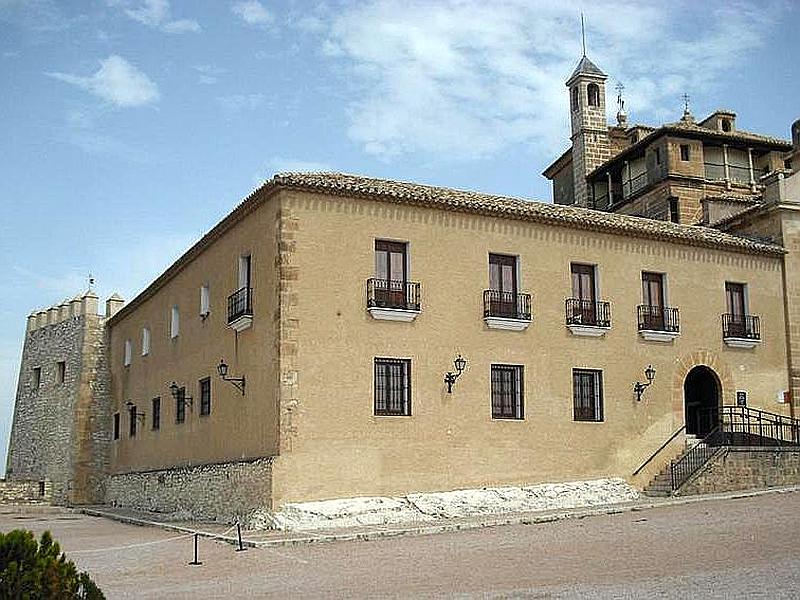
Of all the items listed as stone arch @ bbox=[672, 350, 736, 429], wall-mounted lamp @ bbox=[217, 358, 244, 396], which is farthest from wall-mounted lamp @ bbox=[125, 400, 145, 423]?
stone arch @ bbox=[672, 350, 736, 429]

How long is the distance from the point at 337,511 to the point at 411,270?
521 cm

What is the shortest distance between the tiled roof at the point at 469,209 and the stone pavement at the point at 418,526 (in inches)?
247

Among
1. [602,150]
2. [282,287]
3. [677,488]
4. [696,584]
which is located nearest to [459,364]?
[282,287]

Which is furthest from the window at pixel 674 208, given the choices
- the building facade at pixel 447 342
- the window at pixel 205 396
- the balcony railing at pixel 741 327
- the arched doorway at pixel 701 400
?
the window at pixel 205 396

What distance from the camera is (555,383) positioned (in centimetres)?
2198

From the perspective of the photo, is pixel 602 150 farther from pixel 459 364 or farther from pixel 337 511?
pixel 337 511

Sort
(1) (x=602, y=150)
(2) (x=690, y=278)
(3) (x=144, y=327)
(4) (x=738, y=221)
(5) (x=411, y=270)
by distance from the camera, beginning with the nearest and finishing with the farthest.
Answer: (5) (x=411, y=270) < (2) (x=690, y=278) < (4) (x=738, y=221) < (3) (x=144, y=327) < (1) (x=602, y=150)

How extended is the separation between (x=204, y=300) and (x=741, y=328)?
13344mm

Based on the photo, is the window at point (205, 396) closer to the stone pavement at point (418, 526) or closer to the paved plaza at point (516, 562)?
the stone pavement at point (418, 526)

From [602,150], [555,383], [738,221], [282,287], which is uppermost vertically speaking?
[602,150]

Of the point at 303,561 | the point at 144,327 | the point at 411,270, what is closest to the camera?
the point at 303,561

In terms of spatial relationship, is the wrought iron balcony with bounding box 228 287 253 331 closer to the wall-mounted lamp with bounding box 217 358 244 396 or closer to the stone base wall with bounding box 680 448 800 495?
the wall-mounted lamp with bounding box 217 358 244 396

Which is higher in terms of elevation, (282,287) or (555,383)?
(282,287)

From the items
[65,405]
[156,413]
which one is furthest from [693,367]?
[65,405]
